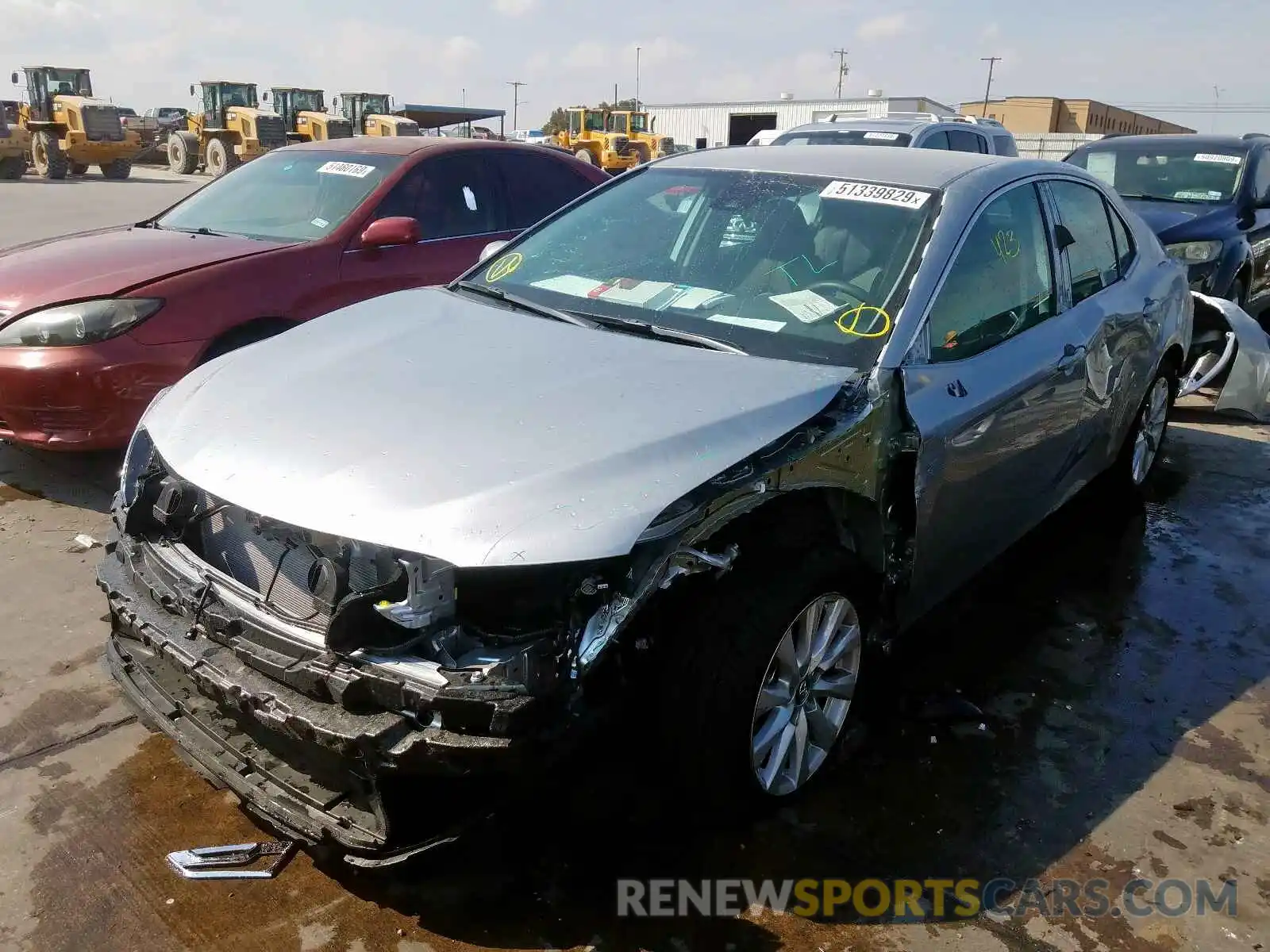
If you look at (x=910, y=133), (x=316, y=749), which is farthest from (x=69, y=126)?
(x=316, y=749)

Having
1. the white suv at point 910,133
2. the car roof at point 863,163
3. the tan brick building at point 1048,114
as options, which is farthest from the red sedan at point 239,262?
the tan brick building at point 1048,114

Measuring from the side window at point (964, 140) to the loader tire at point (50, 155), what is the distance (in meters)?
24.5

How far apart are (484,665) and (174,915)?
1057 millimetres

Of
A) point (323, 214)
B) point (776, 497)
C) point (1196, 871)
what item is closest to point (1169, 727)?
point (1196, 871)

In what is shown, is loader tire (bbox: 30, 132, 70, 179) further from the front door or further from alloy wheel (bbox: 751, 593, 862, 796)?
alloy wheel (bbox: 751, 593, 862, 796)

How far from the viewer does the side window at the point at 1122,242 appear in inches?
168

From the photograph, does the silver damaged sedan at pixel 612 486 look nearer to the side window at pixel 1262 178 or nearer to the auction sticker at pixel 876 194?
the auction sticker at pixel 876 194

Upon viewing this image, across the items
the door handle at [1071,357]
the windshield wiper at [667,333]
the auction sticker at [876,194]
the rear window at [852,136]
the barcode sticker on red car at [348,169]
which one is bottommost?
the door handle at [1071,357]

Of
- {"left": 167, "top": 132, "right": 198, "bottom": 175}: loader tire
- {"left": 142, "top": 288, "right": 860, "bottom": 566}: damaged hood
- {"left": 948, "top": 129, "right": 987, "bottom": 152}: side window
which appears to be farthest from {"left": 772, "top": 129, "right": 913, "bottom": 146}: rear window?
{"left": 167, "top": 132, "right": 198, "bottom": 175}: loader tire

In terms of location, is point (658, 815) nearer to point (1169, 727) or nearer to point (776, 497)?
point (776, 497)

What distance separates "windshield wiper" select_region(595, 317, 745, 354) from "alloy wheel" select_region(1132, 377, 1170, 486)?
2.85m

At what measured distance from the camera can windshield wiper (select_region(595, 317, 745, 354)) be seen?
289 centimetres

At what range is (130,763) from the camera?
289 centimetres

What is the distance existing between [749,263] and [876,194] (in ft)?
1.55
